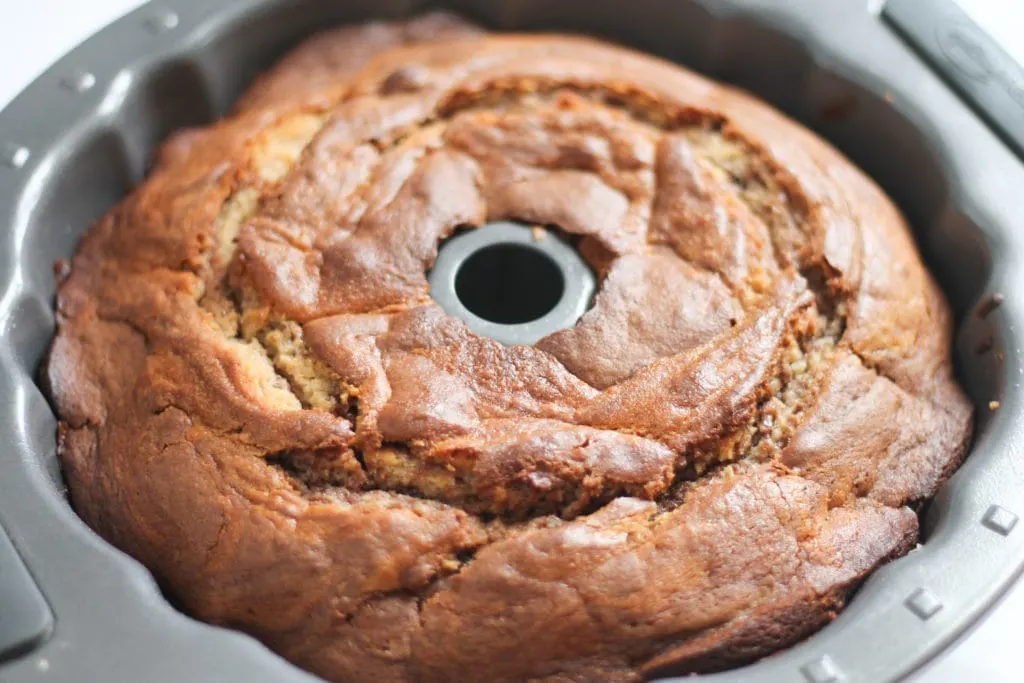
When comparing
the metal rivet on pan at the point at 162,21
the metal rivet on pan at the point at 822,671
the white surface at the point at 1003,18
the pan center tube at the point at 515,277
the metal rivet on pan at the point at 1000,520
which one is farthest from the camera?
the white surface at the point at 1003,18

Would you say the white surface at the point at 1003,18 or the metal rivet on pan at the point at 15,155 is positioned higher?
the white surface at the point at 1003,18

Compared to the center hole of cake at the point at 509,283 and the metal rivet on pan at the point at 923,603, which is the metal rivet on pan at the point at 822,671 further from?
the center hole of cake at the point at 509,283

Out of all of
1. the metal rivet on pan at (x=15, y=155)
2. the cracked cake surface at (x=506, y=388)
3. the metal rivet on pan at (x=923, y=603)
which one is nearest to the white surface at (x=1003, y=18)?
the cracked cake surface at (x=506, y=388)

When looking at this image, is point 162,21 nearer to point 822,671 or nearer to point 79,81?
point 79,81

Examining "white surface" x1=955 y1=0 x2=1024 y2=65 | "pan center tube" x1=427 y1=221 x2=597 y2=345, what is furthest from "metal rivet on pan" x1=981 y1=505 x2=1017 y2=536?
"white surface" x1=955 y1=0 x2=1024 y2=65

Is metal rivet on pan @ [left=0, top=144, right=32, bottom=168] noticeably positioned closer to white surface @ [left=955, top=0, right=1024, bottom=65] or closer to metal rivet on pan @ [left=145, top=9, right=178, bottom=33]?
metal rivet on pan @ [left=145, top=9, right=178, bottom=33]
